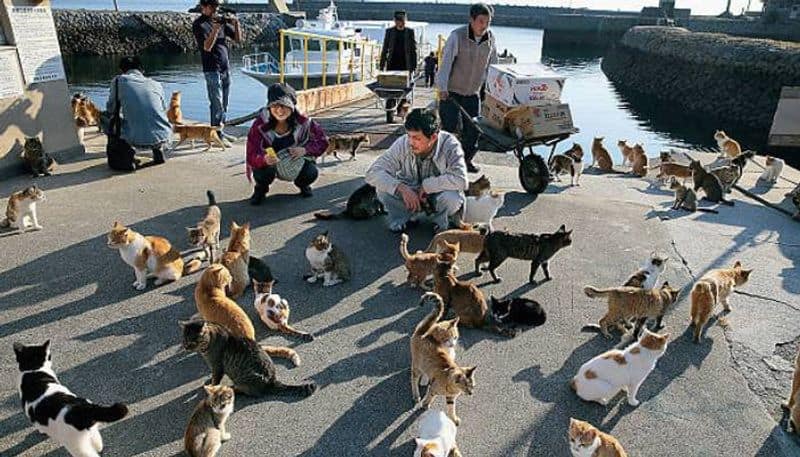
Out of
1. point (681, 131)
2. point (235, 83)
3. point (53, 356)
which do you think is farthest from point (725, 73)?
point (53, 356)

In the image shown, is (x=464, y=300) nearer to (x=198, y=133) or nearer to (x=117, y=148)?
(x=117, y=148)

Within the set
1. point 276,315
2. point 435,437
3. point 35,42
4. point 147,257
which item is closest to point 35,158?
point 35,42

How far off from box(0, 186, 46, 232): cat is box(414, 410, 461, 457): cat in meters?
4.38

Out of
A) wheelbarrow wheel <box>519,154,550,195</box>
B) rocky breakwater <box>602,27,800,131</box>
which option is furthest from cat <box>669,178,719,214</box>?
rocky breakwater <box>602,27,800,131</box>

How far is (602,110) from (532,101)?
22403 mm

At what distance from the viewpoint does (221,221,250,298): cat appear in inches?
159

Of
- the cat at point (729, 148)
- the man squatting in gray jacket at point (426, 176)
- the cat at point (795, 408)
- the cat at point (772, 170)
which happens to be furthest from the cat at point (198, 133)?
the cat at point (729, 148)

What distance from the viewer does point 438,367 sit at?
2846mm

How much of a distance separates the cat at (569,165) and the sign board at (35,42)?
6640mm

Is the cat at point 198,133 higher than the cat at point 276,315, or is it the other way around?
the cat at point 198,133

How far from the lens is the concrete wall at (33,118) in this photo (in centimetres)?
626

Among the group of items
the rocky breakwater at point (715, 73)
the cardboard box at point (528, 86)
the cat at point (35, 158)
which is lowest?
the rocky breakwater at point (715, 73)

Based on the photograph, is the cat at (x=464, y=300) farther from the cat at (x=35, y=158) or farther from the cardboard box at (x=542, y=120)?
the cat at (x=35, y=158)

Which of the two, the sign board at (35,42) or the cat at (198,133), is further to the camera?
the cat at (198,133)
